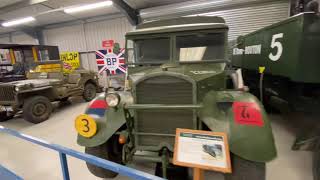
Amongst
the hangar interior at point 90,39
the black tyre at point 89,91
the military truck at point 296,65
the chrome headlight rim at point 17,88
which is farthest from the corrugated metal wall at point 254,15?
the chrome headlight rim at point 17,88

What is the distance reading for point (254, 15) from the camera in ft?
20.3

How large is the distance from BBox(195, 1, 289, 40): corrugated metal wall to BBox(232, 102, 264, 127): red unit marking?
5634 mm

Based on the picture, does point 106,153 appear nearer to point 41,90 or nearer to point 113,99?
point 113,99

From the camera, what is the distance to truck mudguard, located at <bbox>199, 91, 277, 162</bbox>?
59.1 inches

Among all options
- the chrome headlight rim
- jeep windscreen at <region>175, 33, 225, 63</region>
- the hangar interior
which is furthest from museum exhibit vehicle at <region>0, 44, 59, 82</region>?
jeep windscreen at <region>175, 33, 225, 63</region>

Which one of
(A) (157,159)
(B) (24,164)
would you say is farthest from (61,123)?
(A) (157,159)

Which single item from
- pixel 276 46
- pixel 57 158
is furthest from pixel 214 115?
pixel 57 158

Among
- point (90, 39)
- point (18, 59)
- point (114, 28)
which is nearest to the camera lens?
point (18, 59)

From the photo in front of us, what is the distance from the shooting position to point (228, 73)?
2.48 m

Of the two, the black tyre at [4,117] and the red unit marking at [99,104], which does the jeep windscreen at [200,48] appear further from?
the black tyre at [4,117]

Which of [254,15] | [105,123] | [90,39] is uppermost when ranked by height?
[254,15]

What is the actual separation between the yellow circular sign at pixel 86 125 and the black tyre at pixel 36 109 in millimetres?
3525

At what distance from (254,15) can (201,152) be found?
6.44 metres

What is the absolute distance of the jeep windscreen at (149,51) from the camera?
8.42 feet
